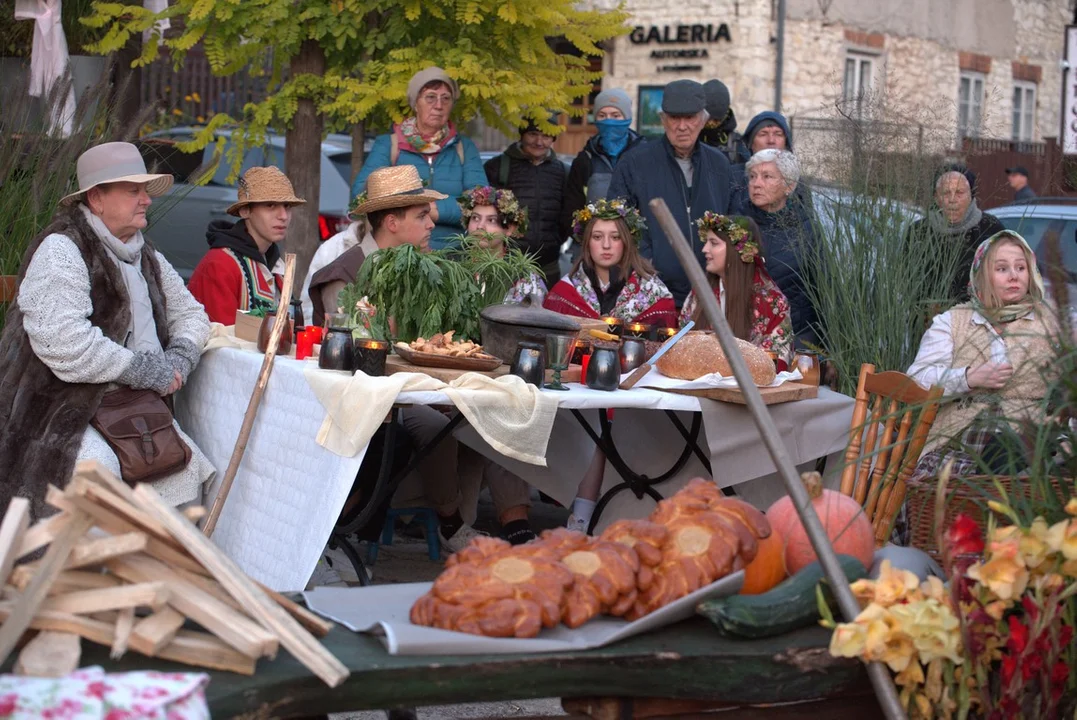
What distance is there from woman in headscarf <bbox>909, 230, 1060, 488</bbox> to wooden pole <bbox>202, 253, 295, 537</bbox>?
6.46 feet

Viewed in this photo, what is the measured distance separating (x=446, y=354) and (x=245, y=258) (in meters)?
1.65

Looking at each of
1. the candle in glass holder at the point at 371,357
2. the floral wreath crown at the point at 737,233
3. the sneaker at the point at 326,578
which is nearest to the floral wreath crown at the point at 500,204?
the floral wreath crown at the point at 737,233

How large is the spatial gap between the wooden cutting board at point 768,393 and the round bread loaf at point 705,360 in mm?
56

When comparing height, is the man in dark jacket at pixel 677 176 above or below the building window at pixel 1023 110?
below

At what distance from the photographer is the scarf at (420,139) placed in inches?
260

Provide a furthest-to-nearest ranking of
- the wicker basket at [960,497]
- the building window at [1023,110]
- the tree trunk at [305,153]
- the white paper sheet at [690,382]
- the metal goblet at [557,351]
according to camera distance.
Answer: the building window at [1023,110] < the tree trunk at [305,153] < the white paper sheet at [690,382] < the metal goblet at [557,351] < the wicker basket at [960,497]

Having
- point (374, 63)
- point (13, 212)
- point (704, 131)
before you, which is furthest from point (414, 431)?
point (704, 131)

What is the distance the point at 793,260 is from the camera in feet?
18.6

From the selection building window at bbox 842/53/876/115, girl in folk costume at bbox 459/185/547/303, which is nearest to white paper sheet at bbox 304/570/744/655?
girl in folk costume at bbox 459/185/547/303

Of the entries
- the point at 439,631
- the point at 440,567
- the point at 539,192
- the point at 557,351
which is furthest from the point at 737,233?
the point at 439,631

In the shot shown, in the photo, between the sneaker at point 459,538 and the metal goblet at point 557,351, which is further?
the sneaker at point 459,538

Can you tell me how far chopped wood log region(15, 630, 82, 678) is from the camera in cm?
231

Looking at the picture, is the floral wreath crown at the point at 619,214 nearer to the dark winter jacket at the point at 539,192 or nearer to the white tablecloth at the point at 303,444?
the white tablecloth at the point at 303,444

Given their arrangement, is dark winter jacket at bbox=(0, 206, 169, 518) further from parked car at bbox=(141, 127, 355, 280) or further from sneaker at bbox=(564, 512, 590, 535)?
parked car at bbox=(141, 127, 355, 280)
